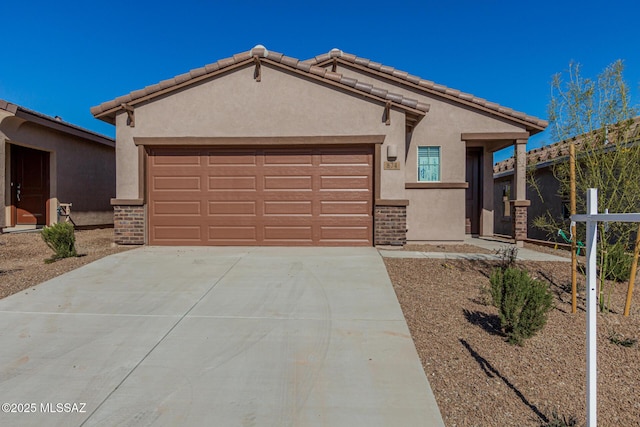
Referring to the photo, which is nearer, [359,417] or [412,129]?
[359,417]

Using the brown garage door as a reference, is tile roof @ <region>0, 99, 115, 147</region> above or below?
above

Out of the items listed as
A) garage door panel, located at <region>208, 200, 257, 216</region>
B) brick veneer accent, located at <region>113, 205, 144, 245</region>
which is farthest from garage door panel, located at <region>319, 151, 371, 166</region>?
brick veneer accent, located at <region>113, 205, 144, 245</region>

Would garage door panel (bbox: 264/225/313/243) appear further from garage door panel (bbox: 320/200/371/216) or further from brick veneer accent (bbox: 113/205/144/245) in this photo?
brick veneer accent (bbox: 113/205/144/245)

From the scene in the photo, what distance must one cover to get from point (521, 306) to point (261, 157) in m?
6.58

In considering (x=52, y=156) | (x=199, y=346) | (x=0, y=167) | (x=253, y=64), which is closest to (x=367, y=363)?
(x=199, y=346)

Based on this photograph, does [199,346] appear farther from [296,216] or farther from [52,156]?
[52,156]

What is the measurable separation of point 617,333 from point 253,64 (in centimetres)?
850

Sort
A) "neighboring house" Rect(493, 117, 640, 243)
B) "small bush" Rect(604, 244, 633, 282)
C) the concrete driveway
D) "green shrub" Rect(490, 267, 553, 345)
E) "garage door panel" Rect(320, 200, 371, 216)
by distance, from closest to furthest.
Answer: the concrete driveway
"green shrub" Rect(490, 267, 553, 345)
"small bush" Rect(604, 244, 633, 282)
"garage door panel" Rect(320, 200, 371, 216)
"neighboring house" Rect(493, 117, 640, 243)

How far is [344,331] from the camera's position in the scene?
4.14m

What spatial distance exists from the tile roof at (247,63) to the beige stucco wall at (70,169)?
4732 millimetres

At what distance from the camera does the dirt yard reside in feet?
9.35

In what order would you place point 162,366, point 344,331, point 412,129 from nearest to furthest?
point 162,366
point 344,331
point 412,129

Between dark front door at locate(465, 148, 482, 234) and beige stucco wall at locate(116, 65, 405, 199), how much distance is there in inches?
183

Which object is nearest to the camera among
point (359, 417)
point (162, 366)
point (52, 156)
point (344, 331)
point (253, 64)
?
point (359, 417)
